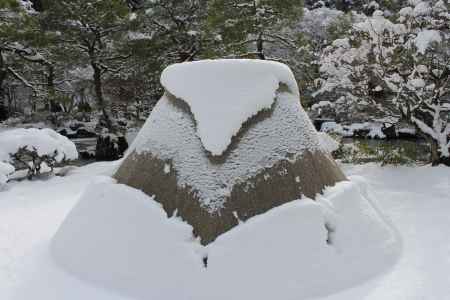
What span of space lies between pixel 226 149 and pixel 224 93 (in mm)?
520

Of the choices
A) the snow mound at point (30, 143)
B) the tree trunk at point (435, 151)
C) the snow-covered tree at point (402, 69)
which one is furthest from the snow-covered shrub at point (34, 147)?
the tree trunk at point (435, 151)

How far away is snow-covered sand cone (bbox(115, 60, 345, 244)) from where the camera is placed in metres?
3.64

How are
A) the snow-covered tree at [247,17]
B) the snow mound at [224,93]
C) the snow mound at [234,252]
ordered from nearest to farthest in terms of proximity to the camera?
the snow mound at [234,252], the snow mound at [224,93], the snow-covered tree at [247,17]

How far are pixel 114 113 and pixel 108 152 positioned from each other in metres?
2.22

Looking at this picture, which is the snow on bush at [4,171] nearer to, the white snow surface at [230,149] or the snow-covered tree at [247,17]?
the white snow surface at [230,149]

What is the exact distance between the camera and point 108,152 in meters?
13.2

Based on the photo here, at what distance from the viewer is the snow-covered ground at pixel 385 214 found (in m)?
3.40

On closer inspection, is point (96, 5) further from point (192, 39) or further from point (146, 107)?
point (146, 107)

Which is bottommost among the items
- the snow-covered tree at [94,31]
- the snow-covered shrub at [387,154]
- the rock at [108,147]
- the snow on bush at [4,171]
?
the rock at [108,147]

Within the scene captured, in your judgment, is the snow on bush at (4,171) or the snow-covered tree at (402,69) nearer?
the snow on bush at (4,171)

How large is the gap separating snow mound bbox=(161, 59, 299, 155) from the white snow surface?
0.12 meters

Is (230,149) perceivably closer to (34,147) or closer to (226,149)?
(226,149)

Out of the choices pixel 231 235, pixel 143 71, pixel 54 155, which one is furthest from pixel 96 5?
pixel 231 235

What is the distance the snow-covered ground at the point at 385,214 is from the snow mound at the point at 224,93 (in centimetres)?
120
